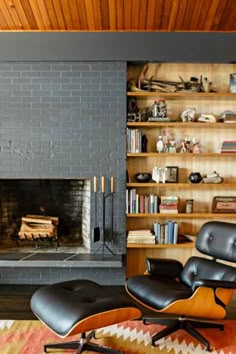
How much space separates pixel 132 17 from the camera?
3818 mm

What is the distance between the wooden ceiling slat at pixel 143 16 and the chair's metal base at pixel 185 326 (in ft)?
9.31

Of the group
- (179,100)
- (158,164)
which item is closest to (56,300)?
(158,164)

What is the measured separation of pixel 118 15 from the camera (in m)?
3.78

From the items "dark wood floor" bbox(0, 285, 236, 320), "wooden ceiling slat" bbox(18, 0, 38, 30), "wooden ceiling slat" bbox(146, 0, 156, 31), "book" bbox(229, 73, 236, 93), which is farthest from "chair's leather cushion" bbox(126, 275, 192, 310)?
"wooden ceiling slat" bbox(18, 0, 38, 30)

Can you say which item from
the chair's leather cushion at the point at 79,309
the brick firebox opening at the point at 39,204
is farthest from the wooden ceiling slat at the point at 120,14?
the chair's leather cushion at the point at 79,309

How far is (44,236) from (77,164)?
0.86 metres

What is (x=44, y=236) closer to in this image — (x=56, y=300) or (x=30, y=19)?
(x=56, y=300)

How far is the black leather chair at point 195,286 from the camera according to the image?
2582 mm

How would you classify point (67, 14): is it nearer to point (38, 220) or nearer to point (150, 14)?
point (150, 14)

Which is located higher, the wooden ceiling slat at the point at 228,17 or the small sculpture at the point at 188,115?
the wooden ceiling slat at the point at 228,17

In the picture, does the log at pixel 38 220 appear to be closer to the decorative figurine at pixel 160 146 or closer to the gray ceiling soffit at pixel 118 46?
the decorative figurine at pixel 160 146

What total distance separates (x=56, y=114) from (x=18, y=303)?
1.92 meters

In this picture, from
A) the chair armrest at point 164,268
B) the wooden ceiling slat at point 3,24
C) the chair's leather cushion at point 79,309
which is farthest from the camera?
the wooden ceiling slat at point 3,24

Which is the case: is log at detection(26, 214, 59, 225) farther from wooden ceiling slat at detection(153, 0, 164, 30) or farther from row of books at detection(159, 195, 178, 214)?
wooden ceiling slat at detection(153, 0, 164, 30)
